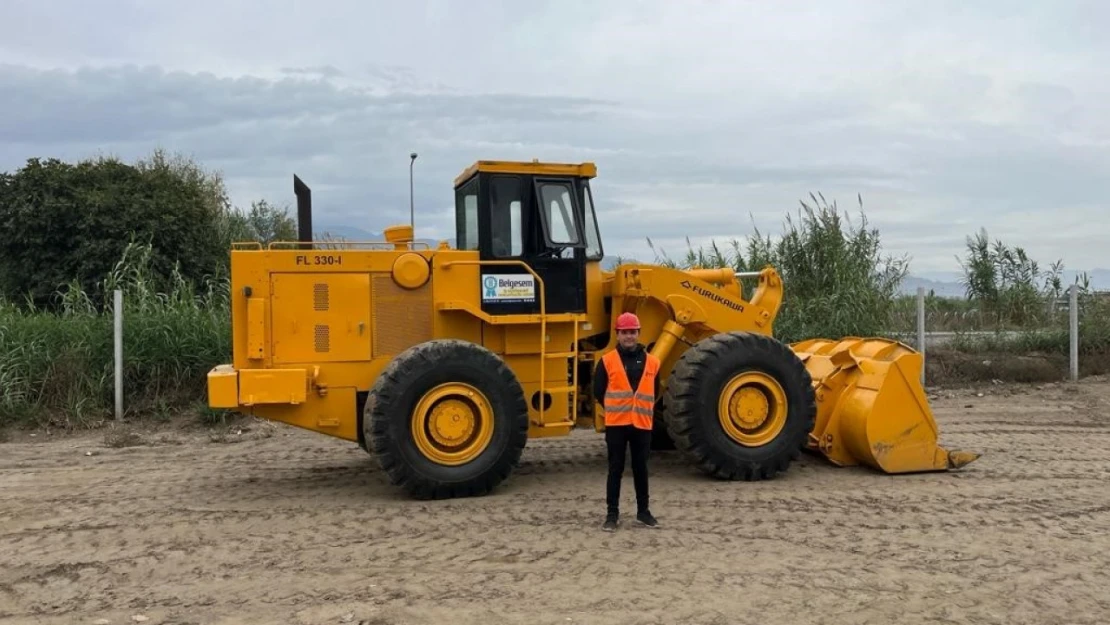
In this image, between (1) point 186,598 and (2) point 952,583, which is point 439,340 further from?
(2) point 952,583

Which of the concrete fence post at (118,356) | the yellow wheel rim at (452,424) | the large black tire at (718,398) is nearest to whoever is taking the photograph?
the yellow wheel rim at (452,424)

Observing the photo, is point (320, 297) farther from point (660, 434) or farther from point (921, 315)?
point (921, 315)

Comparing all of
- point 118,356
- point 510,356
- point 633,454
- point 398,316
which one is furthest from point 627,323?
point 118,356

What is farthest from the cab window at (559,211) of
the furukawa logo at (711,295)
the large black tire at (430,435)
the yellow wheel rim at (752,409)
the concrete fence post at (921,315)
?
the concrete fence post at (921,315)

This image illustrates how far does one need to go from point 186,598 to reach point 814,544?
144 inches

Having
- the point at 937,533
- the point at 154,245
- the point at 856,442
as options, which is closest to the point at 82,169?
the point at 154,245

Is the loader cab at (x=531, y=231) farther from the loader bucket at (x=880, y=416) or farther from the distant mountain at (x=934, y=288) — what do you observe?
the distant mountain at (x=934, y=288)

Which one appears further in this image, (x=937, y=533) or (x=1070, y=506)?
(x=1070, y=506)

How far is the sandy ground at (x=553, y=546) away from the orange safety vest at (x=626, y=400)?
70cm

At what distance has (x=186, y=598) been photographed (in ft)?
16.8

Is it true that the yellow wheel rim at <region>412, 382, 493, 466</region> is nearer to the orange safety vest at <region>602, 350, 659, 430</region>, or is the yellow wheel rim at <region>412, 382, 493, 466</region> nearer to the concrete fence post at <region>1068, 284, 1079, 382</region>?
the orange safety vest at <region>602, 350, 659, 430</region>

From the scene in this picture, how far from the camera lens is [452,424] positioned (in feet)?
23.9

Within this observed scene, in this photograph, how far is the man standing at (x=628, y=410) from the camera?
6453 mm

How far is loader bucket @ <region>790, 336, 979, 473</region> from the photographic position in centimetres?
786
